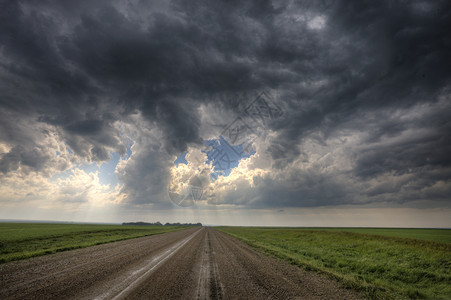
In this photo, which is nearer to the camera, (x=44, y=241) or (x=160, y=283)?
(x=160, y=283)

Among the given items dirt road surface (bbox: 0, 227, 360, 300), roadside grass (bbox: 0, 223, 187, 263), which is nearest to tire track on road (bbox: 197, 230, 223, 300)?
dirt road surface (bbox: 0, 227, 360, 300)

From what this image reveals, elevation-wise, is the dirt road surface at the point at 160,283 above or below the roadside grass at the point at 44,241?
above

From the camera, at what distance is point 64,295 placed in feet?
20.3

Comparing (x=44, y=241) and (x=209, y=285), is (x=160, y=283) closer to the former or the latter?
(x=209, y=285)

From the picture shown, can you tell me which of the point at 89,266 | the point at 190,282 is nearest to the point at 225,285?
the point at 190,282

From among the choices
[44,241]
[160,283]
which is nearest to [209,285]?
[160,283]

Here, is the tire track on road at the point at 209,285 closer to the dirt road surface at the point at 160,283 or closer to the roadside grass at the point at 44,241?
the dirt road surface at the point at 160,283

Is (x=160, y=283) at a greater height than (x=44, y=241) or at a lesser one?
greater

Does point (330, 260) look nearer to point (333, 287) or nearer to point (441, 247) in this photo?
point (333, 287)

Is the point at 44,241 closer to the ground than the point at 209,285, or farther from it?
closer to the ground

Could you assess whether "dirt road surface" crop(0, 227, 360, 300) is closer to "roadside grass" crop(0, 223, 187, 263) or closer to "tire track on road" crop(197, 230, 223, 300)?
"tire track on road" crop(197, 230, 223, 300)

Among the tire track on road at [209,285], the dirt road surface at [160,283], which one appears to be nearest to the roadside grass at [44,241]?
the dirt road surface at [160,283]

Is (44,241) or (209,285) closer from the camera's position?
(209,285)

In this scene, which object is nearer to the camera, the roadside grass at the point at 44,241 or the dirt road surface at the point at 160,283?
the dirt road surface at the point at 160,283
